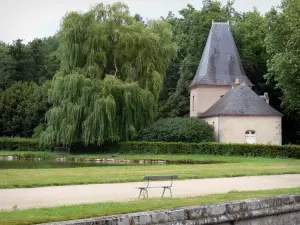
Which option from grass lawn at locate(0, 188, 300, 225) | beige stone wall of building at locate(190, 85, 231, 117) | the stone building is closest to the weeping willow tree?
the stone building

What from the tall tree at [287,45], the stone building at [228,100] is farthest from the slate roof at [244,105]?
the tall tree at [287,45]

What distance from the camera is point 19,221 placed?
7727 millimetres

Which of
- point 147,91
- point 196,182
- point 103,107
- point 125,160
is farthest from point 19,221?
point 147,91

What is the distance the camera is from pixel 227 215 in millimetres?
8867

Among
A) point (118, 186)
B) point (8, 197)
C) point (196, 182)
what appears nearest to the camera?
point (8, 197)

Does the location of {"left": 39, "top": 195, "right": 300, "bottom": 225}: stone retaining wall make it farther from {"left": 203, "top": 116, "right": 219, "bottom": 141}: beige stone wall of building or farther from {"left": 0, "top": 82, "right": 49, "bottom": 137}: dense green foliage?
{"left": 0, "top": 82, "right": 49, "bottom": 137}: dense green foliage

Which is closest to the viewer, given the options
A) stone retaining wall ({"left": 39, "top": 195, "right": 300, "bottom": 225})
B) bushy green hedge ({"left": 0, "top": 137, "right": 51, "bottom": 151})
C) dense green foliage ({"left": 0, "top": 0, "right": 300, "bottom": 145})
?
stone retaining wall ({"left": 39, "top": 195, "right": 300, "bottom": 225})

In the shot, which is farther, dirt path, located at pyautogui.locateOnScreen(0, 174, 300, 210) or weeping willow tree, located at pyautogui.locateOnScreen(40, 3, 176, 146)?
weeping willow tree, located at pyautogui.locateOnScreen(40, 3, 176, 146)

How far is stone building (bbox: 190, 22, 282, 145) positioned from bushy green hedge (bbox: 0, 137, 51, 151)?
1401cm

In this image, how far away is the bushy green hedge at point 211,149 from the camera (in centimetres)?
3378

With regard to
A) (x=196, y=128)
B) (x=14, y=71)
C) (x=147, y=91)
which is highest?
(x=14, y=71)

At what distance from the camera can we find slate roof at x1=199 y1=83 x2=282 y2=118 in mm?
40438

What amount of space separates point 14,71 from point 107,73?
2272 centimetres

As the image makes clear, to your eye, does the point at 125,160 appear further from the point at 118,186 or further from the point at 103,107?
the point at 118,186
